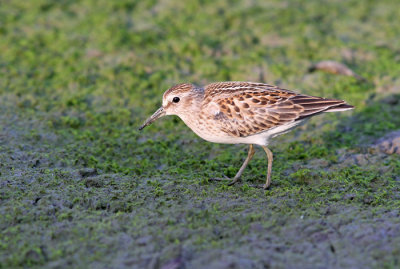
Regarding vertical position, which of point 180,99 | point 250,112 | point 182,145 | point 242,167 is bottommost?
point 242,167

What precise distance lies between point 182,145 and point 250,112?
66.2 inches

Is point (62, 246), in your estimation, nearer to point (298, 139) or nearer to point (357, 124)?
point (298, 139)

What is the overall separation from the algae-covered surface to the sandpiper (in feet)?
2.09

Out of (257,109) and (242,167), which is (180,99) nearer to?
(257,109)

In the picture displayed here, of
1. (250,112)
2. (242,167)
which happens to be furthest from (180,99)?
(242,167)

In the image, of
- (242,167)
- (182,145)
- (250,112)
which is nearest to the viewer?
(250,112)

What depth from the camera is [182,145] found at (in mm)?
7906

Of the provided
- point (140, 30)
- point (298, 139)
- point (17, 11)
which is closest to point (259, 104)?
point (298, 139)

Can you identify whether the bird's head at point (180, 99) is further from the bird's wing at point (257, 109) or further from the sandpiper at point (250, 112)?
the bird's wing at point (257, 109)

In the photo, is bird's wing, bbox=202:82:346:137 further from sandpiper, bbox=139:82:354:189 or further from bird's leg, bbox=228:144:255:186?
bird's leg, bbox=228:144:255:186

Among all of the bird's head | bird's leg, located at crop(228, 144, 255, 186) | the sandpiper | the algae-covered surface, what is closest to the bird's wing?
the sandpiper

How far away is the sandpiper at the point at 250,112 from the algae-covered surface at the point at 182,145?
638mm

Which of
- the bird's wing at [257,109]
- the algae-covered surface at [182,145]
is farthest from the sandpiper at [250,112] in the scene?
the algae-covered surface at [182,145]

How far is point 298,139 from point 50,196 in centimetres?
402
